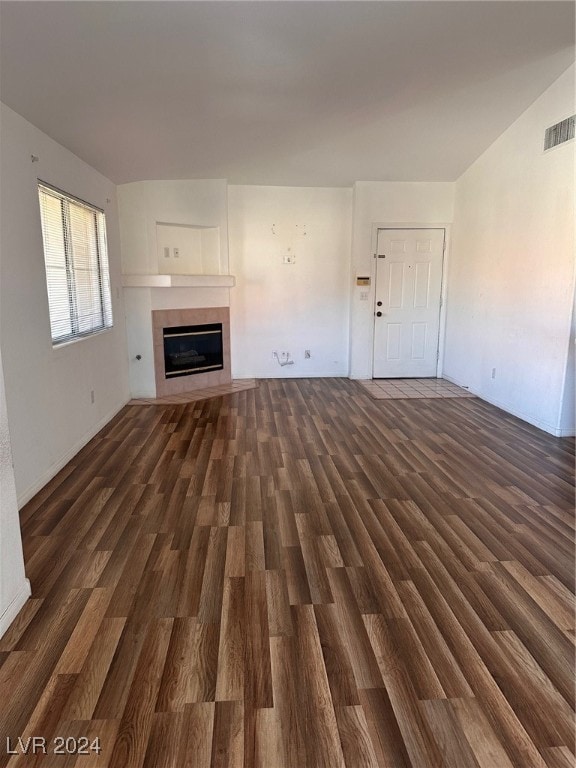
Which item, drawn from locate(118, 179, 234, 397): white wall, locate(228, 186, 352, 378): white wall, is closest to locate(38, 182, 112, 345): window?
locate(118, 179, 234, 397): white wall

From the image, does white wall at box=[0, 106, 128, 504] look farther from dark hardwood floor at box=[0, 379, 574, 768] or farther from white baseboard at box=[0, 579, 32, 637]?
white baseboard at box=[0, 579, 32, 637]

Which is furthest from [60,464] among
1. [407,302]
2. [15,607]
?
[407,302]

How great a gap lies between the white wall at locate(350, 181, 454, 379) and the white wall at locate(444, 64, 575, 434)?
272mm

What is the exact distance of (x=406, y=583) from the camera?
2070mm

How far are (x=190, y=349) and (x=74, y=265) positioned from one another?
2082 mm

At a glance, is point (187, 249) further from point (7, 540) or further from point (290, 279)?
point (7, 540)

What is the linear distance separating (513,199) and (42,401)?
4785mm

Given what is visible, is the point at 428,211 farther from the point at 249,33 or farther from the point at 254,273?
the point at 249,33

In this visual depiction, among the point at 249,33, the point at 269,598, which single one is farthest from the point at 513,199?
the point at 269,598

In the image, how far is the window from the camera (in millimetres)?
3510

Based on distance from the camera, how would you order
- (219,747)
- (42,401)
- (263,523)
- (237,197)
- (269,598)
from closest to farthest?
(219,747), (269,598), (263,523), (42,401), (237,197)

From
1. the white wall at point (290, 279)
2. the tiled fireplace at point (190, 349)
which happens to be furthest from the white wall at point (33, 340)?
the white wall at point (290, 279)

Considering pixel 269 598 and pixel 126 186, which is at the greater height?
pixel 126 186

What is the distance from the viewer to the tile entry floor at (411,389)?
5.59 meters
